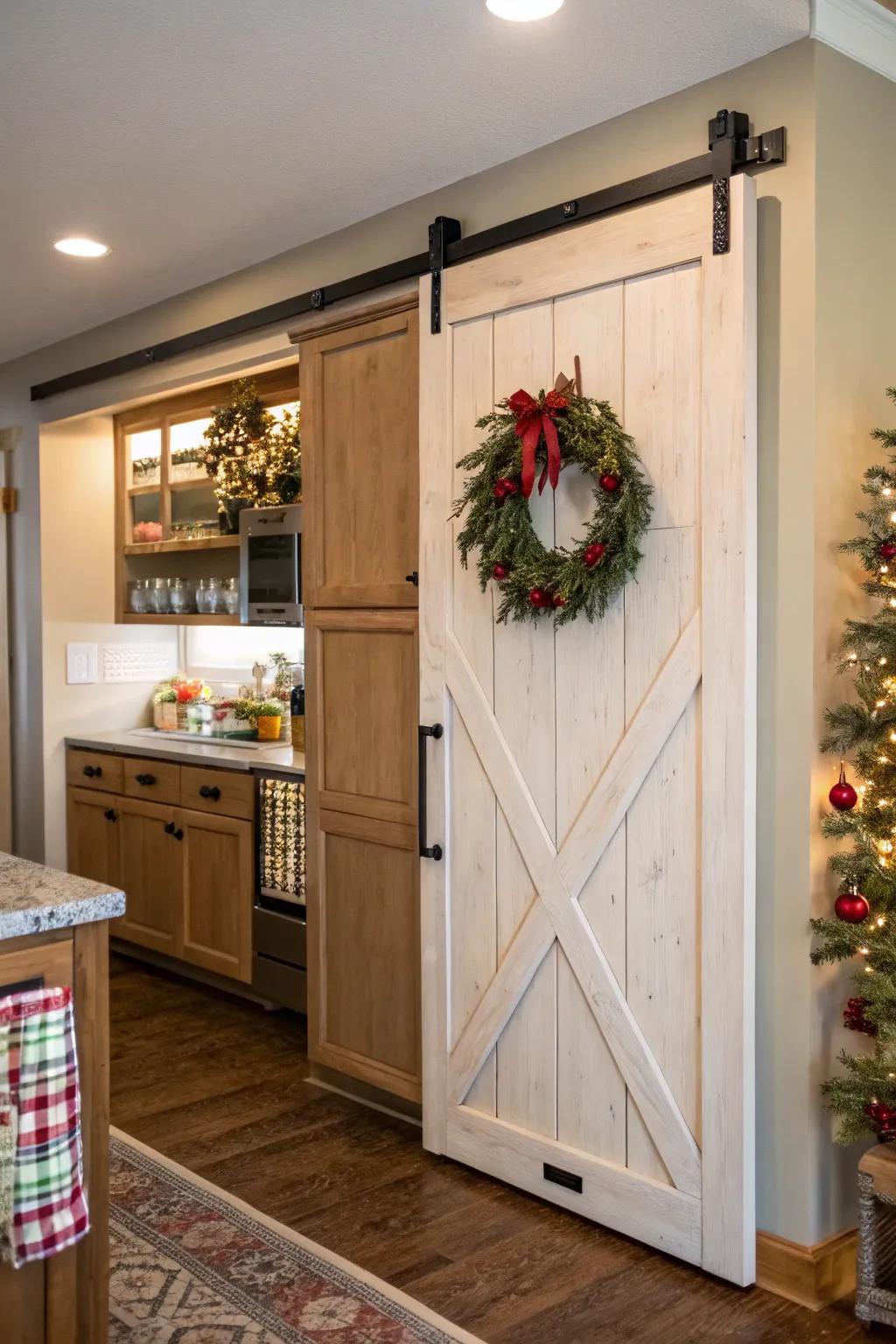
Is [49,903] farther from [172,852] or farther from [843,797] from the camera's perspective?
[172,852]

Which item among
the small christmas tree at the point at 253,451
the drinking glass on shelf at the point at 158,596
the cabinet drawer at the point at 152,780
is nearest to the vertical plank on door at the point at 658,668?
the small christmas tree at the point at 253,451

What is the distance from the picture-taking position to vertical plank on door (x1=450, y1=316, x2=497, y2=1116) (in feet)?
10.3

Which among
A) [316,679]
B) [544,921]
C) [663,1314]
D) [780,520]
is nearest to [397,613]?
[316,679]

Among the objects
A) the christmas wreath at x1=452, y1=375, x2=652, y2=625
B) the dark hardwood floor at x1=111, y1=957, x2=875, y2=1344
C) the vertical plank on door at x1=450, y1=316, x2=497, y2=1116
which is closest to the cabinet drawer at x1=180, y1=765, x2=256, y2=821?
the dark hardwood floor at x1=111, y1=957, x2=875, y2=1344

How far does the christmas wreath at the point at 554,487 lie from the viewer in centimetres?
272

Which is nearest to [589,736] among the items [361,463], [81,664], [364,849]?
[364,849]

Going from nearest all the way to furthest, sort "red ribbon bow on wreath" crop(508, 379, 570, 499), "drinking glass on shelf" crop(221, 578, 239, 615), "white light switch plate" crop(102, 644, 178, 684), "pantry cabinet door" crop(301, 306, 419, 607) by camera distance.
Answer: "red ribbon bow on wreath" crop(508, 379, 570, 499) < "pantry cabinet door" crop(301, 306, 419, 607) < "drinking glass on shelf" crop(221, 578, 239, 615) < "white light switch plate" crop(102, 644, 178, 684)

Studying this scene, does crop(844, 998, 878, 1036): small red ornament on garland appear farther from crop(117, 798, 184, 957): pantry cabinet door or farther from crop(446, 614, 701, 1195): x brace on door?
crop(117, 798, 184, 957): pantry cabinet door

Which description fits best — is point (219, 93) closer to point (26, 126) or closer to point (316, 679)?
point (26, 126)

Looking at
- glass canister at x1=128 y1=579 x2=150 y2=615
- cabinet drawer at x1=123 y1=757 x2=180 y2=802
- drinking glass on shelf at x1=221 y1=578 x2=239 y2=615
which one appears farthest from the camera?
glass canister at x1=128 y1=579 x2=150 y2=615

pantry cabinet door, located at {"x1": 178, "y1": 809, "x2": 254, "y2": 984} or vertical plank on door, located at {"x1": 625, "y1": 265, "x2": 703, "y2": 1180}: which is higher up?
vertical plank on door, located at {"x1": 625, "y1": 265, "x2": 703, "y2": 1180}

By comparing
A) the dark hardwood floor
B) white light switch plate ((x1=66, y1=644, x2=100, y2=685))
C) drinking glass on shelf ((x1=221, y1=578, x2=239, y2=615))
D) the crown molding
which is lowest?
the dark hardwood floor

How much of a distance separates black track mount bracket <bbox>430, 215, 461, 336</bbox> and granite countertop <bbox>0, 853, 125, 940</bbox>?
1800mm

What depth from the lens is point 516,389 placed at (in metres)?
3.06
